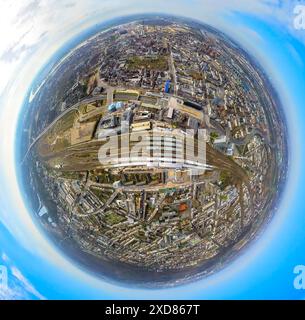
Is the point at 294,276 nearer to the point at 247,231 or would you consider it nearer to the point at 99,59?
the point at 247,231

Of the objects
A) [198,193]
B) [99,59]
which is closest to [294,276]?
[198,193]

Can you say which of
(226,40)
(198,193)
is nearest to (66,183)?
(198,193)

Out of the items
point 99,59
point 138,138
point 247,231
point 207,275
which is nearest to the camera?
point 138,138

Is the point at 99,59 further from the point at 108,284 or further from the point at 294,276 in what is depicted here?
the point at 294,276

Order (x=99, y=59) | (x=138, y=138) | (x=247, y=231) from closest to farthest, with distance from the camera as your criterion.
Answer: (x=138, y=138), (x=99, y=59), (x=247, y=231)

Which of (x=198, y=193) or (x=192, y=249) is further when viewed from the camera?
(x=192, y=249)

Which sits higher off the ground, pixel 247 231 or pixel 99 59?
pixel 99 59

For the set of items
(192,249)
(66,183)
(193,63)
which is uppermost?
(193,63)
